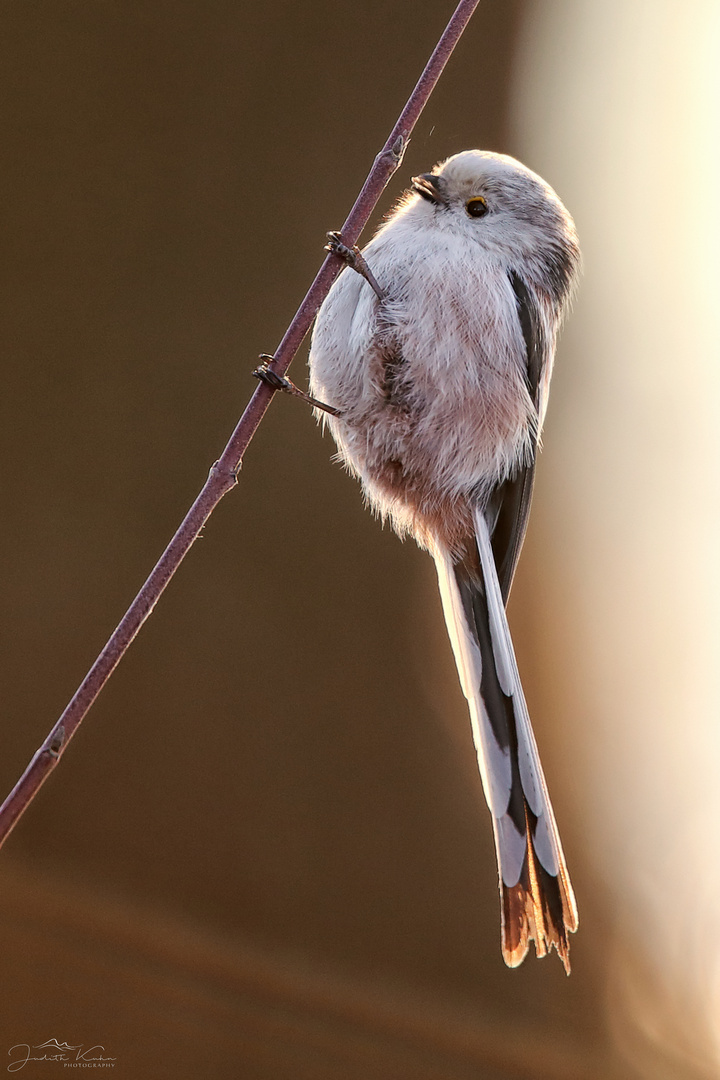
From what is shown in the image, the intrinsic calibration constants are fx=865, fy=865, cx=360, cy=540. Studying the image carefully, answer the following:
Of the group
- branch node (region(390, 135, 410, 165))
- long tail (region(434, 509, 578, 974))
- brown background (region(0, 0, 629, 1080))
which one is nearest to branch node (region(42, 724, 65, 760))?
long tail (region(434, 509, 578, 974))

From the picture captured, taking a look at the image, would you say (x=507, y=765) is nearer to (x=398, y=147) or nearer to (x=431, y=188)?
(x=398, y=147)

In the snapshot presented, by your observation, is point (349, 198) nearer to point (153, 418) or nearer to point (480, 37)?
point (480, 37)

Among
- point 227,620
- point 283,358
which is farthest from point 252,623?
point 283,358

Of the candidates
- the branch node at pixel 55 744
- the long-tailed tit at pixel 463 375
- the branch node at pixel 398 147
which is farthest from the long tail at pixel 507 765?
the branch node at pixel 398 147

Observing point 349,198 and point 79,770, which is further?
point 349,198

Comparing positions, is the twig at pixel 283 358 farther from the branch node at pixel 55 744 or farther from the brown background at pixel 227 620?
the brown background at pixel 227 620

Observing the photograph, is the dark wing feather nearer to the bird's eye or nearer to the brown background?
the bird's eye

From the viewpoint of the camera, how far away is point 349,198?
209 centimetres

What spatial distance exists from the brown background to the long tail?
87 centimetres

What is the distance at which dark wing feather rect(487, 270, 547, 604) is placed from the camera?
1.21 m

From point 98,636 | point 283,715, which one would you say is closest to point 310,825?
point 283,715

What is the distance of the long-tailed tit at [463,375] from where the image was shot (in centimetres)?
→ 108

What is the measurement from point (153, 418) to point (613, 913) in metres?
1.59

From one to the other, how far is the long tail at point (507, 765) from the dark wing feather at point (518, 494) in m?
0.05
